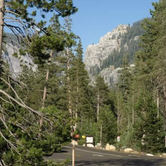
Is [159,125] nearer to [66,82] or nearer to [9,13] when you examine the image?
[9,13]

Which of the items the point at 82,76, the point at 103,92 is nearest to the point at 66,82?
the point at 82,76

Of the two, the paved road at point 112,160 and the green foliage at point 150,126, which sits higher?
the green foliage at point 150,126

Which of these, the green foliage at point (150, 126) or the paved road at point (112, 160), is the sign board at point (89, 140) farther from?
the paved road at point (112, 160)

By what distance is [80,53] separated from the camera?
58.6 metres

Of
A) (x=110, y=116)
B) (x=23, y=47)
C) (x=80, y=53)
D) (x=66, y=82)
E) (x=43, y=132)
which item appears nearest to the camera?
(x=43, y=132)

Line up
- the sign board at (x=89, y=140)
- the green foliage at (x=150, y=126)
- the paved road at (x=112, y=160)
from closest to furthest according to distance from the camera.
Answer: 1. the paved road at (x=112, y=160)
2. the green foliage at (x=150, y=126)
3. the sign board at (x=89, y=140)

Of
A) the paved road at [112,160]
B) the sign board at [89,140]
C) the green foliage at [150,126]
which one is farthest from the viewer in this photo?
the sign board at [89,140]

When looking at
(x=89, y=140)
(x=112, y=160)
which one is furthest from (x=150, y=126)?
(x=89, y=140)

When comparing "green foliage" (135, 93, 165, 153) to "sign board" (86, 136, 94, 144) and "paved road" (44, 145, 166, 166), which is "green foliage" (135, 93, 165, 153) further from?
"sign board" (86, 136, 94, 144)

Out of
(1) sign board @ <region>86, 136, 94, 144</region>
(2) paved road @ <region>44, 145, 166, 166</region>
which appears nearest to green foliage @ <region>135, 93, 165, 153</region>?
(2) paved road @ <region>44, 145, 166, 166</region>

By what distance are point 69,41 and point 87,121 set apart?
43.8 m

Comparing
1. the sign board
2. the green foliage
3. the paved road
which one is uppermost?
the green foliage

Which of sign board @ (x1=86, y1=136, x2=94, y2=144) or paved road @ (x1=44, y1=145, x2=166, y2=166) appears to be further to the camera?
sign board @ (x1=86, y1=136, x2=94, y2=144)

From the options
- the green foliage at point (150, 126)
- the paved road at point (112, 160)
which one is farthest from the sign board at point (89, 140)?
the paved road at point (112, 160)
